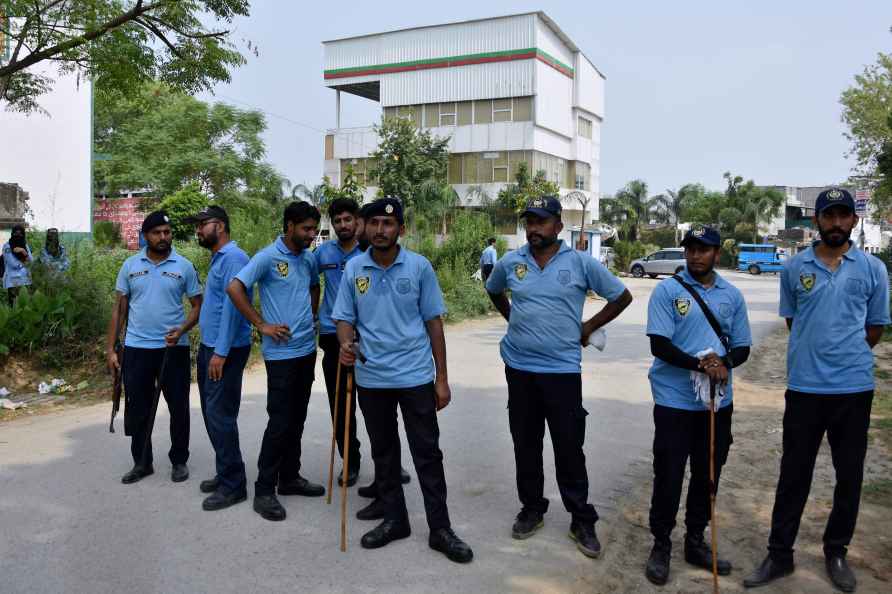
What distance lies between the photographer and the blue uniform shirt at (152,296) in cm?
530

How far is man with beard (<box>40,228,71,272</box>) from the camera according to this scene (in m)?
10.0

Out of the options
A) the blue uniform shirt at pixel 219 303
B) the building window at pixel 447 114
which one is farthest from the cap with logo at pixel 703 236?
the building window at pixel 447 114

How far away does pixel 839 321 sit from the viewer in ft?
12.6

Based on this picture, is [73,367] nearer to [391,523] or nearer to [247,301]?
[247,301]

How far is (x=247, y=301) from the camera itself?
461 cm

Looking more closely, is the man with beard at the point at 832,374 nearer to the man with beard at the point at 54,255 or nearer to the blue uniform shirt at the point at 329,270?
the blue uniform shirt at the point at 329,270

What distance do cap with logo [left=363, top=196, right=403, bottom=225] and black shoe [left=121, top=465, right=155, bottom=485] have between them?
8.65 ft

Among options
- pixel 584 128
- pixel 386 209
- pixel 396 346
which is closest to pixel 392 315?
pixel 396 346

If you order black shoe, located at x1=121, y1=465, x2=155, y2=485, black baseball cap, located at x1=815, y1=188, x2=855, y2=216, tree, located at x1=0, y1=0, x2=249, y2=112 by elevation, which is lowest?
black shoe, located at x1=121, y1=465, x2=155, y2=485

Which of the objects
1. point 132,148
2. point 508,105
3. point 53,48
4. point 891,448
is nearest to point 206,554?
point 891,448

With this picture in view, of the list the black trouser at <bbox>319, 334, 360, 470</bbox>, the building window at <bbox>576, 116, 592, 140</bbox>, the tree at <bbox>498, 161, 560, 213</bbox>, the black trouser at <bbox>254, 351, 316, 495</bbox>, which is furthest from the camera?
the building window at <bbox>576, 116, 592, 140</bbox>

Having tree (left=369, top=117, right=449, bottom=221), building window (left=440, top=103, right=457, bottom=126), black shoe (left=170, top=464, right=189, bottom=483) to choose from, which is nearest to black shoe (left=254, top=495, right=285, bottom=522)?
black shoe (left=170, top=464, right=189, bottom=483)

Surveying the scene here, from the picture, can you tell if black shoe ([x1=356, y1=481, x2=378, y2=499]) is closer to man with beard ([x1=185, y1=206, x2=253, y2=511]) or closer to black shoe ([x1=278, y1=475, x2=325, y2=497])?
black shoe ([x1=278, y1=475, x2=325, y2=497])

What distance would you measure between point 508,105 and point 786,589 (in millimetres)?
40592
